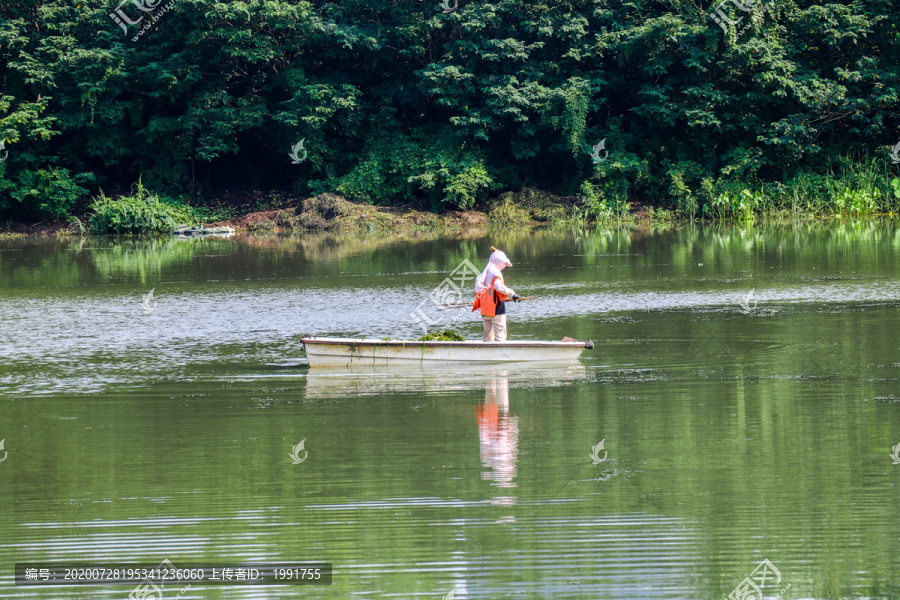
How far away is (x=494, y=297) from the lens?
47.6 ft

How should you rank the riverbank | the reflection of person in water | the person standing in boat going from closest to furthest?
1. the reflection of person in water
2. the person standing in boat
3. the riverbank

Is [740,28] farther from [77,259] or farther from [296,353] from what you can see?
[296,353]

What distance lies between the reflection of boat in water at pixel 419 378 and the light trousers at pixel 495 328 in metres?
0.62

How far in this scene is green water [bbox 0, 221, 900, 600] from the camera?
23.9ft

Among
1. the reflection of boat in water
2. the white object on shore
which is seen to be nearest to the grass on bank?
the white object on shore

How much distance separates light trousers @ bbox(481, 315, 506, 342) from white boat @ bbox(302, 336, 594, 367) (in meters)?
0.54

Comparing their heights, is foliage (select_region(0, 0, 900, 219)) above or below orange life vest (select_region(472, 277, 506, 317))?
above

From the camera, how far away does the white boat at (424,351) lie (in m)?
14.0

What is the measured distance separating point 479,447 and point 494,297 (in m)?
4.62

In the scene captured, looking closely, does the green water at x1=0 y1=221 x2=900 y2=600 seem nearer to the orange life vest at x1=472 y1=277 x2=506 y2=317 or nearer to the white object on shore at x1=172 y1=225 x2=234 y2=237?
the orange life vest at x1=472 y1=277 x2=506 y2=317

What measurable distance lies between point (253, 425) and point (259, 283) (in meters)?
13.8

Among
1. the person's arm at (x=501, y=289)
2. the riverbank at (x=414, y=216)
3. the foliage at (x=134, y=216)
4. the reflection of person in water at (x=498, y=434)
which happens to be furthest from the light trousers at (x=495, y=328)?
the foliage at (x=134, y=216)

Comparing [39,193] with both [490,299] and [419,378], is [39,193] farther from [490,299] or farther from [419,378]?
[419,378]

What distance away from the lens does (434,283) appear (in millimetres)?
23859
